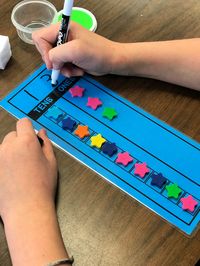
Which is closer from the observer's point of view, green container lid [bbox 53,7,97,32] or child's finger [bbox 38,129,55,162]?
child's finger [bbox 38,129,55,162]

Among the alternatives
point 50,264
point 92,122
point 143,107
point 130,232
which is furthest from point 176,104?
point 50,264

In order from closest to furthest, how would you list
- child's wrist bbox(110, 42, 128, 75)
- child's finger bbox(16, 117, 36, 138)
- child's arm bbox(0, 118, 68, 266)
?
child's arm bbox(0, 118, 68, 266) < child's finger bbox(16, 117, 36, 138) < child's wrist bbox(110, 42, 128, 75)

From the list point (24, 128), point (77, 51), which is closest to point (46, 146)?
point (24, 128)

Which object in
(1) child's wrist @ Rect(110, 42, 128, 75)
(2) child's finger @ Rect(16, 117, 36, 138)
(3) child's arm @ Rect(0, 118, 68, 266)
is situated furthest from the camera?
(1) child's wrist @ Rect(110, 42, 128, 75)

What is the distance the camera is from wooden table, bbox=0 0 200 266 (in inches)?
23.8

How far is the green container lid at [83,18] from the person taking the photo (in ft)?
2.83

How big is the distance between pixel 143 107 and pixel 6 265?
380 mm

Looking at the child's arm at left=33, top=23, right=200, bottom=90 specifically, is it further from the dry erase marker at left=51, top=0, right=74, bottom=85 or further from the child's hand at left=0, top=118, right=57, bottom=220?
the child's hand at left=0, top=118, right=57, bottom=220

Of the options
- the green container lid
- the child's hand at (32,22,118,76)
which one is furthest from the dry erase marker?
the green container lid

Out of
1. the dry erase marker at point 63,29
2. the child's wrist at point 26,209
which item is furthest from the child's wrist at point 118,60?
the child's wrist at point 26,209

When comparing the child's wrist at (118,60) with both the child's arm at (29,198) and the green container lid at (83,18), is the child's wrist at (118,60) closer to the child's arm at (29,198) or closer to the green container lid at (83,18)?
the green container lid at (83,18)

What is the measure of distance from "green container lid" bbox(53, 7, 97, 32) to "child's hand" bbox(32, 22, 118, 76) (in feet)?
0.25

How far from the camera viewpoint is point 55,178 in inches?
25.9

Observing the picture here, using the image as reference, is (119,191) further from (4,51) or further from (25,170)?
(4,51)
